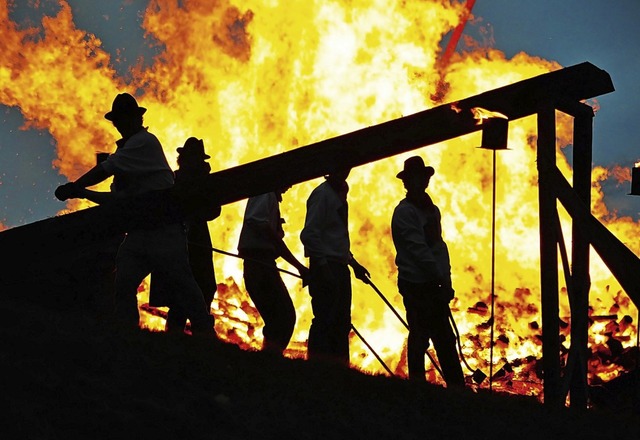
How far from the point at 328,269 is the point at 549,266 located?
6.90ft

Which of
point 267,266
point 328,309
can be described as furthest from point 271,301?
point 328,309

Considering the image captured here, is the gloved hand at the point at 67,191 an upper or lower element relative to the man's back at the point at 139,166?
lower

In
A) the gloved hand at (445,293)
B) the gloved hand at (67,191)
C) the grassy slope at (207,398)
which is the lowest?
the grassy slope at (207,398)

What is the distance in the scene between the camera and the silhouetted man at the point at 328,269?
8.17 meters

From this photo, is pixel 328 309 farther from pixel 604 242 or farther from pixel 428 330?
pixel 604 242

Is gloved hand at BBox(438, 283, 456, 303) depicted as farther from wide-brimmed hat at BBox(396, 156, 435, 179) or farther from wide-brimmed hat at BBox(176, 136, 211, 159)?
wide-brimmed hat at BBox(176, 136, 211, 159)

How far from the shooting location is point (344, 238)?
8.33 meters

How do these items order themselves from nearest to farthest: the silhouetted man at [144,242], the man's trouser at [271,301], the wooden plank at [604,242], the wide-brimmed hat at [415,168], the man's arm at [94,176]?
the wooden plank at [604,242] < the man's arm at [94,176] < the silhouetted man at [144,242] < the wide-brimmed hat at [415,168] < the man's trouser at [271,301]

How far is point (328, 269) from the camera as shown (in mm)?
8180

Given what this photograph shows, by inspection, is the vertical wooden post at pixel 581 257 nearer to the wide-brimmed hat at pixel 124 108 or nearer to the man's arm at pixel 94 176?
the wide-brimmed hat at pixel 124 108

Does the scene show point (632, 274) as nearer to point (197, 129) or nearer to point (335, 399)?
point (335, 399)

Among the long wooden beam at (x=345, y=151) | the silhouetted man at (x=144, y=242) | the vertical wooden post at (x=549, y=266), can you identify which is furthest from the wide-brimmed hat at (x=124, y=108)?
the vertical wooden post at (x=549, y=266)

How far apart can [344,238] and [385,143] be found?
2.43 metres

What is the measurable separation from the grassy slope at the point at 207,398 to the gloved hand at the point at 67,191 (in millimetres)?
778
